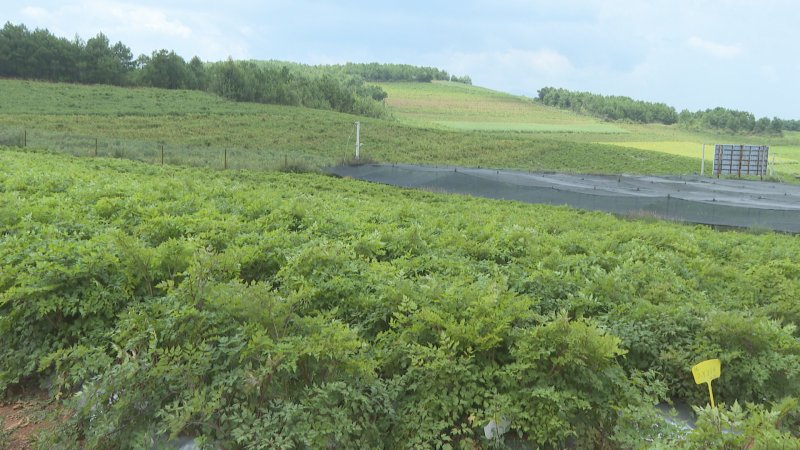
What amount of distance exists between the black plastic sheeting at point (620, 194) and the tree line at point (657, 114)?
5903 centimetres

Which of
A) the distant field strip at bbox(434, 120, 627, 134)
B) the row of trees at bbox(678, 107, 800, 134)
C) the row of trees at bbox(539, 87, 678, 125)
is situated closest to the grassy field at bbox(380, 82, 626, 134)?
the distant field strip at bbox(434, 120, 627, 134)

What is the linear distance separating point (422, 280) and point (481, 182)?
17312 millimetres

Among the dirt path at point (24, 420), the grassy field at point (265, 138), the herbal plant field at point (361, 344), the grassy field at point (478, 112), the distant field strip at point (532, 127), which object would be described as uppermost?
the grassy field at point (478, 112)

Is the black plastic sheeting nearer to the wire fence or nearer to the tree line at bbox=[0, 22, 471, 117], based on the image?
the wire fence

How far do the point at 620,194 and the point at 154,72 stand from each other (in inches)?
2366

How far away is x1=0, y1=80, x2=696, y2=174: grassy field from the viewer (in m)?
41.6

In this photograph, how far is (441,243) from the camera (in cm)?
719

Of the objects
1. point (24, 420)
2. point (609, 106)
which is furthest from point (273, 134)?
point (609, 106)

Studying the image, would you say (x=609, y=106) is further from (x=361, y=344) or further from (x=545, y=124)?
(x=361, y=344)

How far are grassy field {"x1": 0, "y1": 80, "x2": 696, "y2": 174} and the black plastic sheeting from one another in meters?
13.6

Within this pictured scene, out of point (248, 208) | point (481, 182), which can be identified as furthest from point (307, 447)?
point (481, 182)

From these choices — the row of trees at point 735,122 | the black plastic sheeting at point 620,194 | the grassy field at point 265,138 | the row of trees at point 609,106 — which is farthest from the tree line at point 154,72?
the row of trees at point 735,122

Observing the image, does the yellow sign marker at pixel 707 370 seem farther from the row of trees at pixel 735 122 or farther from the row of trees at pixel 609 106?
the row of trees at pixel 609 106

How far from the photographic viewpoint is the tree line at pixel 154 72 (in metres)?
61.3
